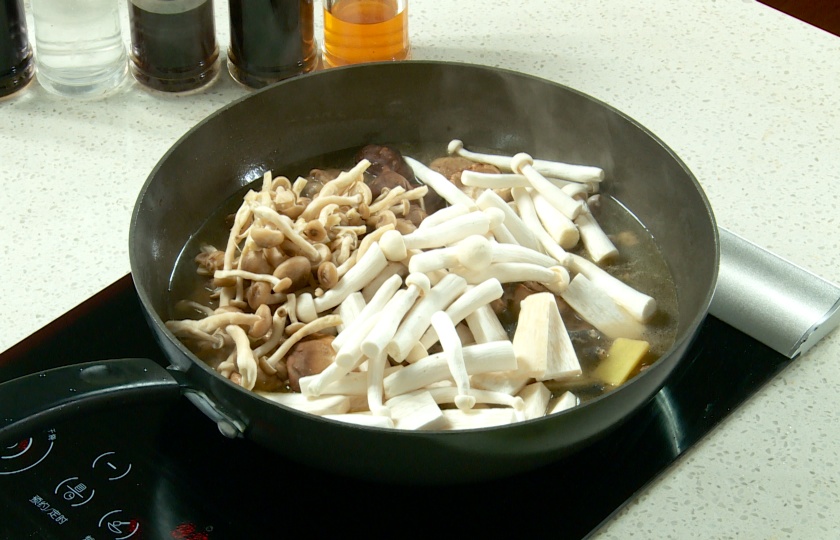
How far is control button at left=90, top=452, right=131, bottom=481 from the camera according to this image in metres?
0.76

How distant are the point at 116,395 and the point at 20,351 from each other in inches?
10.5

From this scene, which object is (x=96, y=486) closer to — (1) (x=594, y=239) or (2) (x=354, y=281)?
(2) (x=354, y=281)

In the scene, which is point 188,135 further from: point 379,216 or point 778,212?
point 778,212

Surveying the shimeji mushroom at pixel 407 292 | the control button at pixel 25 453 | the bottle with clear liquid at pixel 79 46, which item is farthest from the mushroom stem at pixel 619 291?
the bottle with clear liquid at pixel 79 46

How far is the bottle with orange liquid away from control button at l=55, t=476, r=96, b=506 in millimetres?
657

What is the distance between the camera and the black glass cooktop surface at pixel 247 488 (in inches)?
28.8

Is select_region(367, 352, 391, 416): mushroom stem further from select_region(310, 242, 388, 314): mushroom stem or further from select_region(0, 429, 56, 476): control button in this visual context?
select_region(0, 429, 56, 476): control button

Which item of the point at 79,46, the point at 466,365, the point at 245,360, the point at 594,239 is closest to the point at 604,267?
the point at 594,239

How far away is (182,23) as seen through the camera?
114cm

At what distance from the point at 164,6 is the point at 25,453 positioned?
59 centimetres

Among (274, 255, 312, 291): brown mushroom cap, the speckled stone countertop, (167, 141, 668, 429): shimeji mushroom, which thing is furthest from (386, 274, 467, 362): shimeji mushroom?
the speckled stone countertop

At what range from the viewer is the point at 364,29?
46.4 inches

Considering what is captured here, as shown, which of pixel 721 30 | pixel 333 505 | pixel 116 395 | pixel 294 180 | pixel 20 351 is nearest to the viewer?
pixel 116 395

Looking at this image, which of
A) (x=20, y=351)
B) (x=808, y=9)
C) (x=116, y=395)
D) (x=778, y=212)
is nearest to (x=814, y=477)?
(x=778, y=212)
